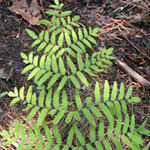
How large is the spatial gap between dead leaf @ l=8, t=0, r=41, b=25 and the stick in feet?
4.40

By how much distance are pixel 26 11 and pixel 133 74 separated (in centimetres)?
179

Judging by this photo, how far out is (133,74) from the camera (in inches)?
110

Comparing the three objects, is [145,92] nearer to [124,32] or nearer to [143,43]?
[143,43]

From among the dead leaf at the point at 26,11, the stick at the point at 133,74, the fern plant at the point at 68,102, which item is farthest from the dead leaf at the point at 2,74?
the stick at the point at 133,74

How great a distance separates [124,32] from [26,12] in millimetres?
1498

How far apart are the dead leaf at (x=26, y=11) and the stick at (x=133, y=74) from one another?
1.34m

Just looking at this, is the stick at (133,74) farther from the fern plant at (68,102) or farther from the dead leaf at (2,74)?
the dead leaf at (2,74)

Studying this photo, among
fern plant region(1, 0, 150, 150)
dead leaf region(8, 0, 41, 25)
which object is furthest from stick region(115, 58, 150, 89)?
dead leaf region(8, 0, 41, 25)

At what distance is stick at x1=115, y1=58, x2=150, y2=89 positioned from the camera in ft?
9.08

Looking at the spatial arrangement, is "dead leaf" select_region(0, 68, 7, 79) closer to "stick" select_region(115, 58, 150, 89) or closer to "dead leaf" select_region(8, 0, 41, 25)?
"dead leaf" select_region(8, 0, 41, 25)

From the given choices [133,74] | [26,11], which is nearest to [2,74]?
[26,11]

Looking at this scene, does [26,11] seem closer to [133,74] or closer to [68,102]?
[68,102]

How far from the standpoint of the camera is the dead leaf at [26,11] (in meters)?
2.90

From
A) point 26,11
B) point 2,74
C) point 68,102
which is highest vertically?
point 26,11
